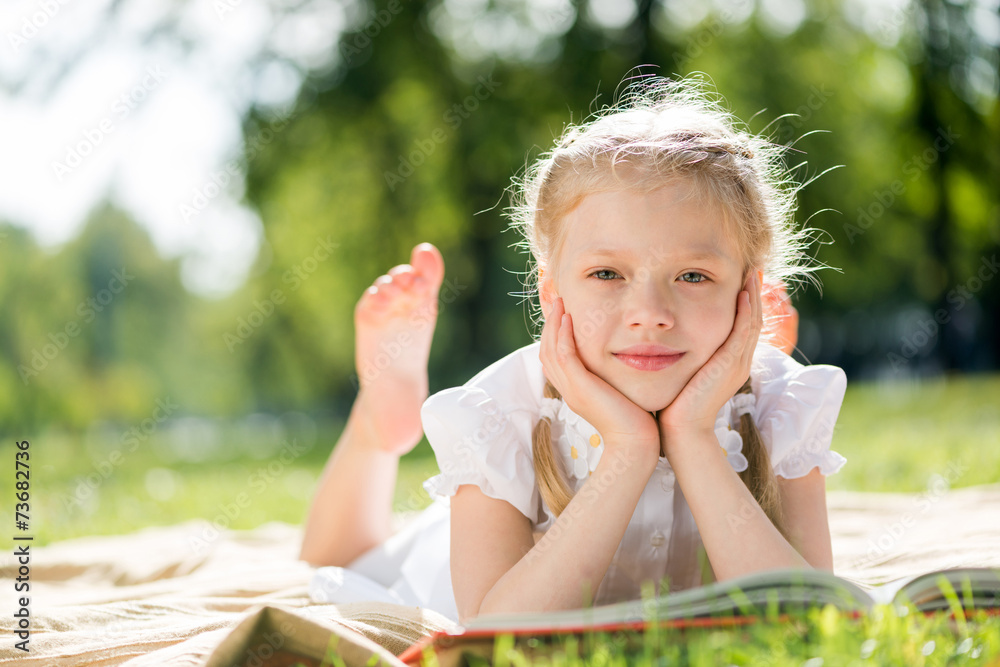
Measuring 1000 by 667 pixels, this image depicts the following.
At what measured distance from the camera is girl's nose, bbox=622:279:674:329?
1.80 meters

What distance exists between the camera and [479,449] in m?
1.95

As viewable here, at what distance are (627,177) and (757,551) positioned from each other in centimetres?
88

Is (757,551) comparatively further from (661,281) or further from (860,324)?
(860,324)

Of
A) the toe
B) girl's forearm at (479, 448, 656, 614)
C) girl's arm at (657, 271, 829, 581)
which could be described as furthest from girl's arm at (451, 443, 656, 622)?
the toe

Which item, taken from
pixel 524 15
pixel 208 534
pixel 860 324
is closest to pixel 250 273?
pixel 524 15

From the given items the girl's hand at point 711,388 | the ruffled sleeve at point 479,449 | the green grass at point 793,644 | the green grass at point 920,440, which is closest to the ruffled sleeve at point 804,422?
the girl's hand at point 711,388

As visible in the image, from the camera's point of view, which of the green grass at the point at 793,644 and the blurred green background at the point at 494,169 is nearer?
the green grass at the point at 793,644

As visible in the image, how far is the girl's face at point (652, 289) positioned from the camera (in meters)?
1.85

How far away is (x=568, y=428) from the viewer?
211cm

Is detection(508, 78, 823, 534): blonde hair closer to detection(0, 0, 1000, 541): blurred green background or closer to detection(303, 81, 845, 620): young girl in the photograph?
detection(303, 81, 845, 620): young girl

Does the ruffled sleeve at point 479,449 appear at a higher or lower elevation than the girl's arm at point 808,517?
higher

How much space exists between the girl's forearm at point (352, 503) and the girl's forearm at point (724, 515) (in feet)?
4.73

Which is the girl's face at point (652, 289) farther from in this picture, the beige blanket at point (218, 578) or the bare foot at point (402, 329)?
the bare foot at point (402, 329)

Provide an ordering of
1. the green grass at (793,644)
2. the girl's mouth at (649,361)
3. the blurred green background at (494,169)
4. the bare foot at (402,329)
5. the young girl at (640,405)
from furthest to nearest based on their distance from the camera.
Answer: the blurred green background at (494,169), the bare foot at (402,329), the girl's mouth at (649,361), the young girl at (640,405), the green grass at (793,644)
